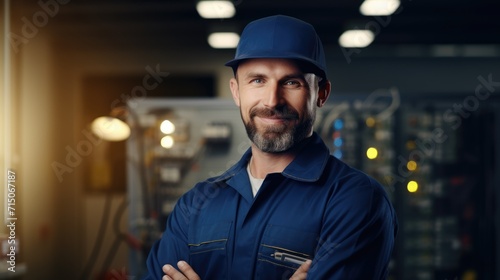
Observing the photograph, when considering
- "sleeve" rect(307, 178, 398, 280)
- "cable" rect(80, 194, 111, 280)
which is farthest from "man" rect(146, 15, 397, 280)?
"cable" rect(80, 194, 111, 280)

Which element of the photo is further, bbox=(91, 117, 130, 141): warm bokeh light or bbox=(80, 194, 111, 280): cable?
bbox=(80, 194, 111, 280): cable

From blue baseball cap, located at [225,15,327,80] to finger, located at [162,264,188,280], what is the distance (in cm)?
51

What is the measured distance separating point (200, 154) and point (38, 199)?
1686 mm

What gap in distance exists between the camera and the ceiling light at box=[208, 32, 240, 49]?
4.46m

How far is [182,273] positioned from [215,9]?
284 cm

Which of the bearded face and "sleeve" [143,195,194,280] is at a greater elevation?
the bearded face

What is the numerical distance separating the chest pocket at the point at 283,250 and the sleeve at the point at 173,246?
8.7 inches

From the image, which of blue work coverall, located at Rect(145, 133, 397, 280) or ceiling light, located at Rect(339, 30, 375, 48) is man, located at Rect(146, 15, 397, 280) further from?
ceiling light, located at Rect(339, 30, 375, 48)

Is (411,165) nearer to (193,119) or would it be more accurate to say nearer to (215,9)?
(193,119)

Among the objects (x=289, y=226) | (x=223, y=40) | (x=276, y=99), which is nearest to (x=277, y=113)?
(x=276, y=99)

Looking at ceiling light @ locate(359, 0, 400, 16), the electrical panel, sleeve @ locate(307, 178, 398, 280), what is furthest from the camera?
ceiling light @ locate(359, 0, 400, 16)

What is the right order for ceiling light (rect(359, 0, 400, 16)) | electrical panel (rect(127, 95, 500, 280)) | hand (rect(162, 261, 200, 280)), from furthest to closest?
ceiling light (rect(359, 0, 400, 16)) → electrical panel (rect(127, 95, 500, 280)) → hand (rect(162, 261, 200, 280))

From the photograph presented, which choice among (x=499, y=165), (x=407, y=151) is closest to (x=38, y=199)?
(x=407, y=151)

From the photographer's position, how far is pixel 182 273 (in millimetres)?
1303
